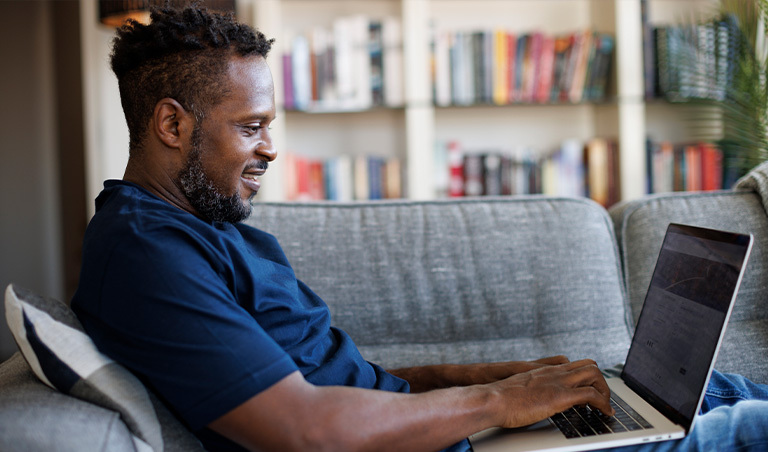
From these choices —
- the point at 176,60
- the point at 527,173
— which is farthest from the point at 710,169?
the point at 176,60

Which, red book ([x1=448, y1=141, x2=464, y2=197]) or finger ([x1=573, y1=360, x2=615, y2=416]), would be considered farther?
red book ([x1=448, y1=141, x2=464, y2=197])

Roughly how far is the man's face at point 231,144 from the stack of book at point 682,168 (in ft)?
7.31

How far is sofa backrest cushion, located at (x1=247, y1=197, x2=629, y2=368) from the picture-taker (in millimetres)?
1469

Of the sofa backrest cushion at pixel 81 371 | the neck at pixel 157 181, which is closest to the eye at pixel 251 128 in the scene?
the neck at pixel 157 181

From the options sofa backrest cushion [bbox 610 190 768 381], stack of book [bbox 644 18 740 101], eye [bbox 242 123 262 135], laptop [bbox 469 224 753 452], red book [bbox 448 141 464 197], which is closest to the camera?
laptop [bbox 469 224 753 452]

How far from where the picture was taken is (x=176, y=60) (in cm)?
102

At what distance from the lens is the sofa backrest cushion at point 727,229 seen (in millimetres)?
1438

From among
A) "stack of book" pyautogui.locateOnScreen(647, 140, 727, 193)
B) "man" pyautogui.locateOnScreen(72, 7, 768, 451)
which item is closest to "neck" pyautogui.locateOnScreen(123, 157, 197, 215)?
"man" pyautogui.locateOnScreen(72, 7, 768, 451)

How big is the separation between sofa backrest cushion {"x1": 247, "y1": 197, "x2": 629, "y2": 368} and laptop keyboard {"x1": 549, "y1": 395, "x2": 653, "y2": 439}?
15.1 inches

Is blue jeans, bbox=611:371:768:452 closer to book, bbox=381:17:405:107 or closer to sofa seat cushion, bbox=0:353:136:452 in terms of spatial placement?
sofa seat cushion, bbox=0:353:136:452

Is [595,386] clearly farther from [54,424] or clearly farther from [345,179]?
[345,179]

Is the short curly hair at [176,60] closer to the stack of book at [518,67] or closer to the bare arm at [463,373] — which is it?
the bare arm at [463,373]

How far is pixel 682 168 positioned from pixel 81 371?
2648mm

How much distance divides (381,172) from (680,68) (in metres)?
1.30
